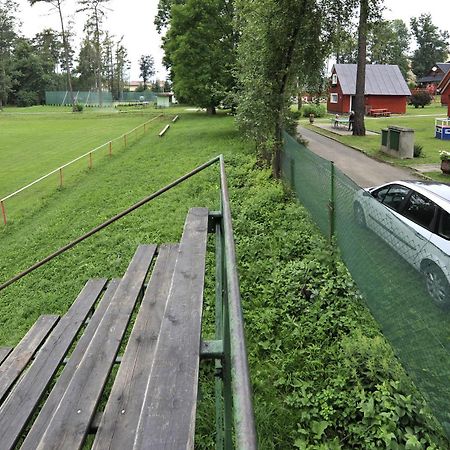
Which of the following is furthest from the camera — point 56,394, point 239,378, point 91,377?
point 56,394

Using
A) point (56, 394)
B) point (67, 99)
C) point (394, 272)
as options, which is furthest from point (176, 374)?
point (67, 99)

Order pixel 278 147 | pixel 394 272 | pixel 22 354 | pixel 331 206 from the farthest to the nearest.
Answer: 1. pixel 278 147
2. pixel 331 206
3. pixel 22 354
4. pixel 394 272

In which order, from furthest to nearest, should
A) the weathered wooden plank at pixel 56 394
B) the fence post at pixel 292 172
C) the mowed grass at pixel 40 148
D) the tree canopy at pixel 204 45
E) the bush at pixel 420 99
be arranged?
the bush at pixel 420 99 → the tree canopy at pixel 204 45 → the mowed grass at pixel 40 148 → the fence post at pixel 292 172 → the weathered wooden plank at pixel 56 394

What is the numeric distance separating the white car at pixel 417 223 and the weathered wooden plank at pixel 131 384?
2.95 m

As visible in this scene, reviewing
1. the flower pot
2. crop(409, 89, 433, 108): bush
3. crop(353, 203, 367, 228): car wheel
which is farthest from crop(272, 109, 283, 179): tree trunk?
crop(409, 89, 433, 108): bush

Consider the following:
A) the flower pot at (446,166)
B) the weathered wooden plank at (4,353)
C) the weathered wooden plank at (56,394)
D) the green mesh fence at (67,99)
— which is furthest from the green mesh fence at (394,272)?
the green mesh fence at (67,99)

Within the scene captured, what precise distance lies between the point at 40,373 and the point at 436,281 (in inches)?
175

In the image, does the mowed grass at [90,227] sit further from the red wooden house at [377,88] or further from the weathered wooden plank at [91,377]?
the red wooden house at [377,88]

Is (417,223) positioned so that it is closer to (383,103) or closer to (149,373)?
(149,373)

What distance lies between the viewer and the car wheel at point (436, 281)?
5.18m

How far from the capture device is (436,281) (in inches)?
217

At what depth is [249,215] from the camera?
1070cm

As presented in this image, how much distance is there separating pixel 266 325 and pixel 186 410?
149 inches

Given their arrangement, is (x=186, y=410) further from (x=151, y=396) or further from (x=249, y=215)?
(x=249, y=215)
